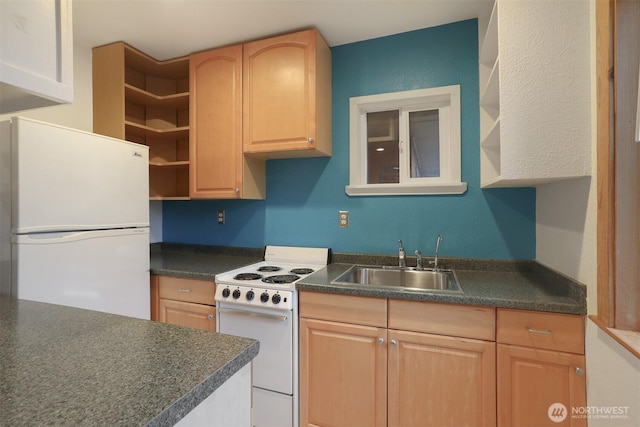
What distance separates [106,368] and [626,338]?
142cm

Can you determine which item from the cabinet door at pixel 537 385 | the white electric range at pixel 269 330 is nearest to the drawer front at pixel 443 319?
the cabinet door at pixel 537 385

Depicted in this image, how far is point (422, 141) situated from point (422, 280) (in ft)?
3.09

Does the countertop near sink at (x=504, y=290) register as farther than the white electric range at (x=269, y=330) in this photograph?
No

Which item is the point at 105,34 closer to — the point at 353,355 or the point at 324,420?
the point at 353,355

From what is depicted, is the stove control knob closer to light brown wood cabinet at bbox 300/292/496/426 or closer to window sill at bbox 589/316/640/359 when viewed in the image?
light brown wood cabinet at bbox 300/292/496/426

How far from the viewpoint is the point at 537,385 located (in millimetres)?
1256

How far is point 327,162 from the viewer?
7.26ft

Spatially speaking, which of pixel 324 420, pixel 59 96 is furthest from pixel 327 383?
pixel 59 96

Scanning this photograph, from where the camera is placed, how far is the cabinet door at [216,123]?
2.11 meters

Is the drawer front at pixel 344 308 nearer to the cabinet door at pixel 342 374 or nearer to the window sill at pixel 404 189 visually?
the cabinet door at pixel 342 374

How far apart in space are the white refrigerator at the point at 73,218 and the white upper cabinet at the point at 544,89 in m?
1.99

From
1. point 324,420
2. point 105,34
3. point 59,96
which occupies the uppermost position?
point 105,34

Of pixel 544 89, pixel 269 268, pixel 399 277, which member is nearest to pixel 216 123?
pixel 269 268

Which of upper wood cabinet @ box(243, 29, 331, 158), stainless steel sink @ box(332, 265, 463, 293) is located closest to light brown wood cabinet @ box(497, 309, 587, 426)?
stainless steel sink @ box(332, 265, 463, 293)
